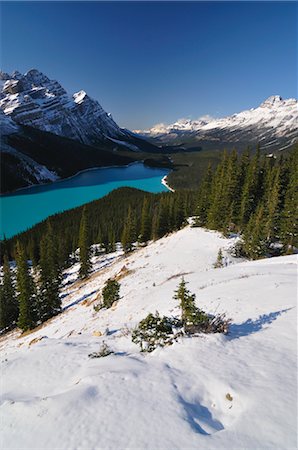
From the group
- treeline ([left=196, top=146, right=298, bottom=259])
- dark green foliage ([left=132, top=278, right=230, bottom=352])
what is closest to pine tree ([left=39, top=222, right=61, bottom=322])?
treeline ([left=196, top=146, right=298, bottom=259])

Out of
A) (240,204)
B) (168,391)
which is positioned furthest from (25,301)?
(240,204)

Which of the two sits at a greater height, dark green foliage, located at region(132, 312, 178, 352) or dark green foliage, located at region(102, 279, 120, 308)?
dark green foliage, located at region(132, 312, 178, 352)

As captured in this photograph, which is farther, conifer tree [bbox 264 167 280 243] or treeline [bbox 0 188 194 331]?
conifer tree [bbox 264 167 280 243]

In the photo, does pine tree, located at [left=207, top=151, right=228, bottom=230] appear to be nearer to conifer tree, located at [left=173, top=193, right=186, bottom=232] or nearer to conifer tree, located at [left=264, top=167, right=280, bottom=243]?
conifer tree, located at [left=264, top=167, right=280, bottom=243]

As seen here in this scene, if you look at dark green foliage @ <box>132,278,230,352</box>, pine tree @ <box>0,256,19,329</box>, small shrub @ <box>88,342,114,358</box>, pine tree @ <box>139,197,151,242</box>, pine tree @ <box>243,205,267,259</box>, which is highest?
dark green foliage @ <box>132,278,230,352</box>

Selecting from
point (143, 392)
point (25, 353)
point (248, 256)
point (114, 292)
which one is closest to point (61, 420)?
point (143, 392)

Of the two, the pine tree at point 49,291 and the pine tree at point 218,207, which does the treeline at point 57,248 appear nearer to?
the pine tree at point 49,291

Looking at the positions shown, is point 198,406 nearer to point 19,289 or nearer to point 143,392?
point 143,392
